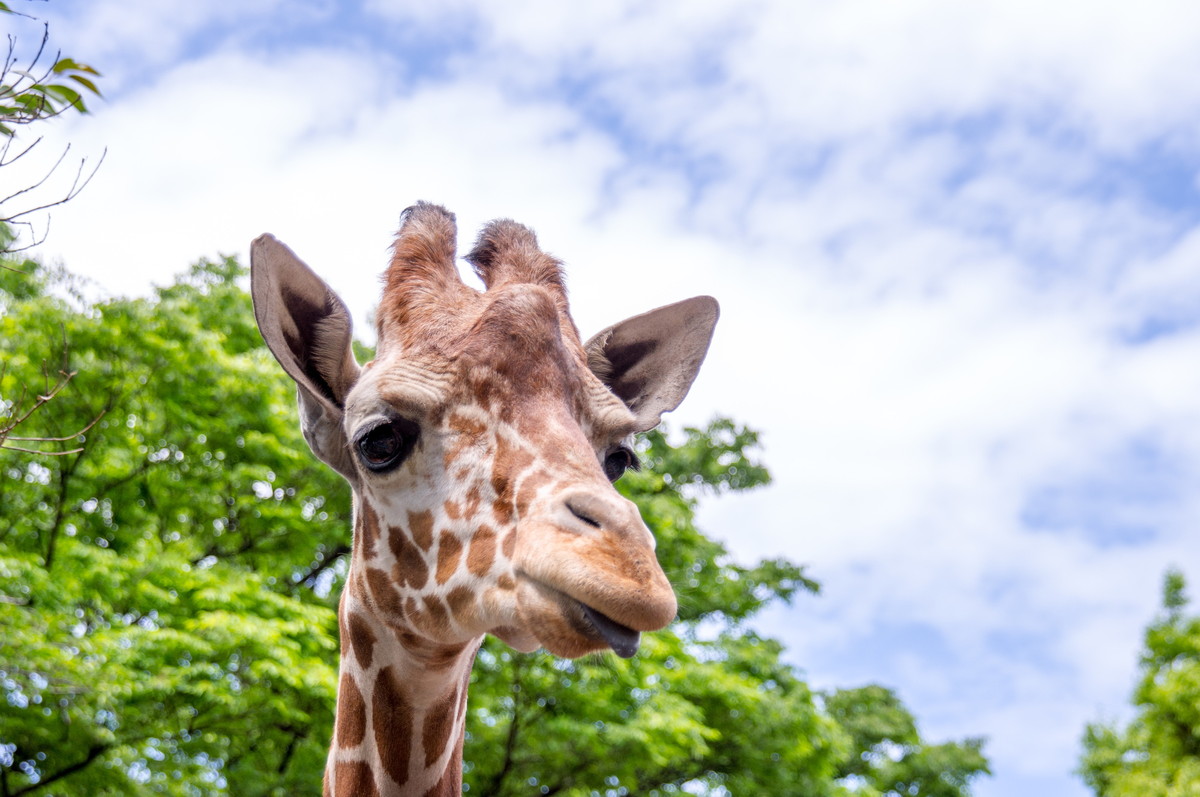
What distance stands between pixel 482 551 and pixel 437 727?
0.86m

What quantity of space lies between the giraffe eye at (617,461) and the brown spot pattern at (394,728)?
95 cm

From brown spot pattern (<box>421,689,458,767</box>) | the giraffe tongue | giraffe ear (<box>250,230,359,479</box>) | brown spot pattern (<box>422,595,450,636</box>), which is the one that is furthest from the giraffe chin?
giraffe ear (<box>250,230,359,479</box>)

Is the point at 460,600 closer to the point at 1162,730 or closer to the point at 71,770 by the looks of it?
the point at 71,770

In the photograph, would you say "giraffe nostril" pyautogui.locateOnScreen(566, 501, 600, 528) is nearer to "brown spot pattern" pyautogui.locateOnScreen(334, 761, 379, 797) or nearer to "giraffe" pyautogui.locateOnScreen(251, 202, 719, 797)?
"giraffe" pyautogui.locateOnScreen(251, 202, 719, 797)

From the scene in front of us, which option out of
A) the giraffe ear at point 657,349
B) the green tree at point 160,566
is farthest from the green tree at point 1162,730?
the giraffe ear at point 657,349

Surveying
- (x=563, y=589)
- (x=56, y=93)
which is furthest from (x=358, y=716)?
(x=56, y=93)

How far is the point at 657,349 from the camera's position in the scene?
12.9 ft

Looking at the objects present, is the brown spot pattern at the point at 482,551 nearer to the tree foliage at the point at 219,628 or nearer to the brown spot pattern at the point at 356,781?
the brown spot pattern at the point at 356,781

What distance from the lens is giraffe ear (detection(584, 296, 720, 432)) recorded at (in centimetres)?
389

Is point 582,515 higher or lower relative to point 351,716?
higher

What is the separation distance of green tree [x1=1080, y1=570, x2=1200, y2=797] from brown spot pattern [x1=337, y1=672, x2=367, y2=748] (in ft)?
82.3

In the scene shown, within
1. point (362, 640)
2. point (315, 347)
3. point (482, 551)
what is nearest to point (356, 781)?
point (362, 640)

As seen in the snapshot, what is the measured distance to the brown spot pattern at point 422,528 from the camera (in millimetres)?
3088

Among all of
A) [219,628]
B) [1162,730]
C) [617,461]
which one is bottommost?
[617,461]
